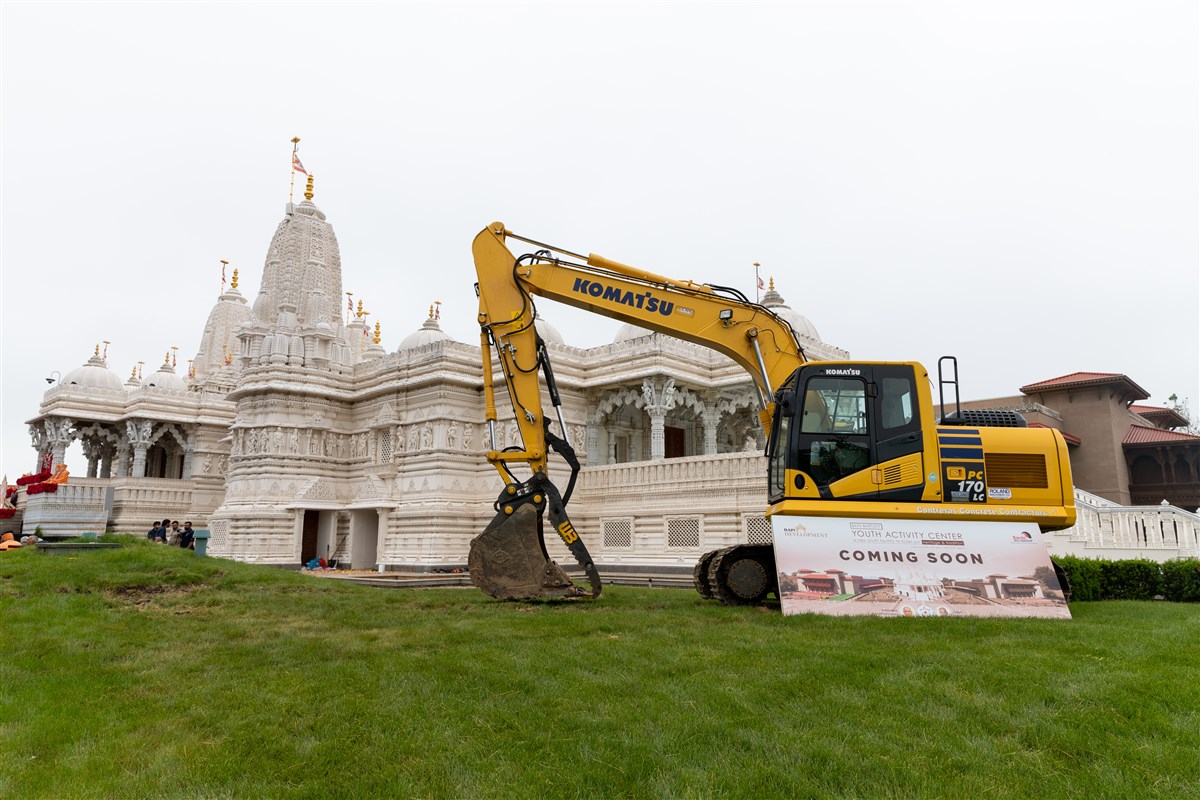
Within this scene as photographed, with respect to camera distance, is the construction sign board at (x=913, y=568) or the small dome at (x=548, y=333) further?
the small dome at (x=548, y=333)

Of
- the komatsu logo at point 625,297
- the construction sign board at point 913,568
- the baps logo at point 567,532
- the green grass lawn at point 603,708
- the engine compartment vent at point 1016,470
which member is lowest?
the green grass lawn at point 603,708

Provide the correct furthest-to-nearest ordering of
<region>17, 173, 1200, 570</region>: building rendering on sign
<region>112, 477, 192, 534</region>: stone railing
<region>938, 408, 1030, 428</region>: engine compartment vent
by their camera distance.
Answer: <region>112, 477, 192, 534</region>: stone railing
<region>17, 173, 1200, 570</region>: building rendering on sign
<region>938, 408, 1030, 428</region>: engine compartment vent

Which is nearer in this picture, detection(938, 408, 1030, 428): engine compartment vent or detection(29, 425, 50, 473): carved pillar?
detection(938, 408, 1030, 428): engine compartment vent

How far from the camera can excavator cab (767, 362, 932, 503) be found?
11000 millimetres

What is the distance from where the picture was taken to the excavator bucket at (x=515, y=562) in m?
12.3

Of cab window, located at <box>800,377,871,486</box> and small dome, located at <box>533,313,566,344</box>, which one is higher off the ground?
small dome, located at <box>533,313,566,344</box>

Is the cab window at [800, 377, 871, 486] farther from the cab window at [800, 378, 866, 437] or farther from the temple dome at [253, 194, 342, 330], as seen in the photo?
the temple dome at [253, 194, 342, 330]

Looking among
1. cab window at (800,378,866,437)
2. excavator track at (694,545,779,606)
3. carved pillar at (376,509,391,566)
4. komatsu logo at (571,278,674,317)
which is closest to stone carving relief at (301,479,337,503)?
carved pillar at (376,509,391,566)

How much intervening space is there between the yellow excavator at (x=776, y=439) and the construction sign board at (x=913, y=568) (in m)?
0.23

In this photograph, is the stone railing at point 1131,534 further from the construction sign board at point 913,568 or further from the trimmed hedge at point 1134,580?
the construction sign board at point 913,568

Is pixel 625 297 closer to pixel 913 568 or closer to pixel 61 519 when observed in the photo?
pixel 913 568

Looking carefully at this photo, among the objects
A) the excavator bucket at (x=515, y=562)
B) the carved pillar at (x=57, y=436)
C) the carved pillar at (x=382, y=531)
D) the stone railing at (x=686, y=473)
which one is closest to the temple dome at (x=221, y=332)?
the carved pillar at (x=57, y=436)

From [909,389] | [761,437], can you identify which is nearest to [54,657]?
[909,389]

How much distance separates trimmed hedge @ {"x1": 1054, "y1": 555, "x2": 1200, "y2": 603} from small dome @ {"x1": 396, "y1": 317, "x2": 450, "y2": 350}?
23.9 m
